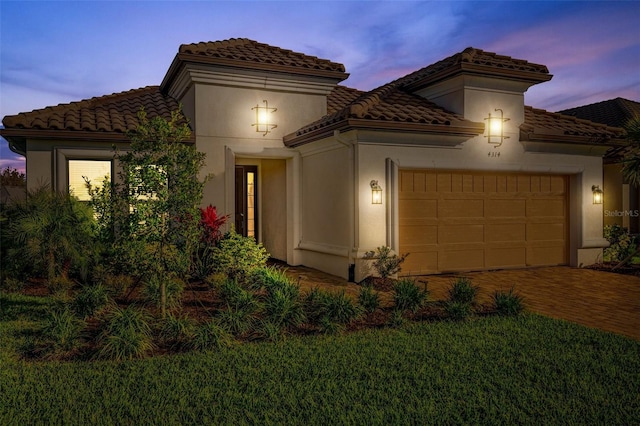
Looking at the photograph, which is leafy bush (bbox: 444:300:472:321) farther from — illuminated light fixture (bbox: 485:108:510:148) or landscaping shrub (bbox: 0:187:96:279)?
landscaping shrub (bbox: 0:187:96:279)

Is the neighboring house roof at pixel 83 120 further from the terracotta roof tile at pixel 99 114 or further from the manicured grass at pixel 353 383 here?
the manicured grass at pixel 353 383

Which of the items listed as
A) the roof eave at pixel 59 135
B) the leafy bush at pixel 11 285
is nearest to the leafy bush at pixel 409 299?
the leafy bush at pixel 11 285

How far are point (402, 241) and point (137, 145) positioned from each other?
21.1ft

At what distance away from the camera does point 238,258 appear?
8539 mm

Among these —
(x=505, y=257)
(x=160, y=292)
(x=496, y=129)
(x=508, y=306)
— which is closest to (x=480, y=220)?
(x=505, y=257)

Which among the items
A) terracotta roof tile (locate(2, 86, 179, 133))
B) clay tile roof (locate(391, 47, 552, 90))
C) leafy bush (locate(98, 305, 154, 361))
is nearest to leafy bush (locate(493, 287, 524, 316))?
leafy bush (locate(98, 305, 154, 361))

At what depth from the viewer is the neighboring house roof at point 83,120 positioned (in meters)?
10.1

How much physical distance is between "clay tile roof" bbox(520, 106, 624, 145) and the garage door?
1.11m

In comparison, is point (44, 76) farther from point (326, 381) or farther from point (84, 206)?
point (326, 381)

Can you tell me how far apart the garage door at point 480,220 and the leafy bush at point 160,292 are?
549 centimetres

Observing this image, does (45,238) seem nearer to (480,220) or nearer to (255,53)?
(255,53)

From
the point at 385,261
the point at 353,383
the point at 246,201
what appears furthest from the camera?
the point at 246,201

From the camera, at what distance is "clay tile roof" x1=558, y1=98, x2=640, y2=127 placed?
63.2 ft

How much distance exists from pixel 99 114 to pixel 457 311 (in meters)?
9.47
